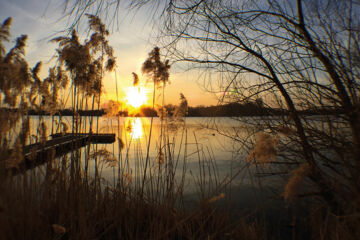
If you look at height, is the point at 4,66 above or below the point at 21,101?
above

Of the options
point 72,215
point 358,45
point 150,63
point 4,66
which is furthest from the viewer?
point 150,63

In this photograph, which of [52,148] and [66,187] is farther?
[66,187]

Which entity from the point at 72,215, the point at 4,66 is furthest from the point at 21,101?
the point at 72,215

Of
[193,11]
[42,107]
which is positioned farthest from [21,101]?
[193,11]

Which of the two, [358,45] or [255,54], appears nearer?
[358,45]

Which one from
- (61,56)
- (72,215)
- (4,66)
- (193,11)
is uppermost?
(193,11)

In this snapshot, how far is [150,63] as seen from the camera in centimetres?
251

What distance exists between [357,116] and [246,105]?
101 centimetres

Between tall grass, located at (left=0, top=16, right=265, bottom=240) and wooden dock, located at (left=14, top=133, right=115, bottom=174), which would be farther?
wooden dock, located at (left=14, top=133, right=115, bottom=174)

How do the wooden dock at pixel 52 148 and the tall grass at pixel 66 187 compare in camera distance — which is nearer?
the tall grass at pixel 66 187

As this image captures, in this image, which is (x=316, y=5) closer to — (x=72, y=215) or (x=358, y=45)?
(x=358, y=45)

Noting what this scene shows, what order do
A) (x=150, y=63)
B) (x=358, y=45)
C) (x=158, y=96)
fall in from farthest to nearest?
(x=158, y=96), (x=150, y=63), (x=358, y=45)

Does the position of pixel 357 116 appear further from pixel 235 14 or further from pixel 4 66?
pixel 4 66

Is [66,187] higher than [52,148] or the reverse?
the reverse
